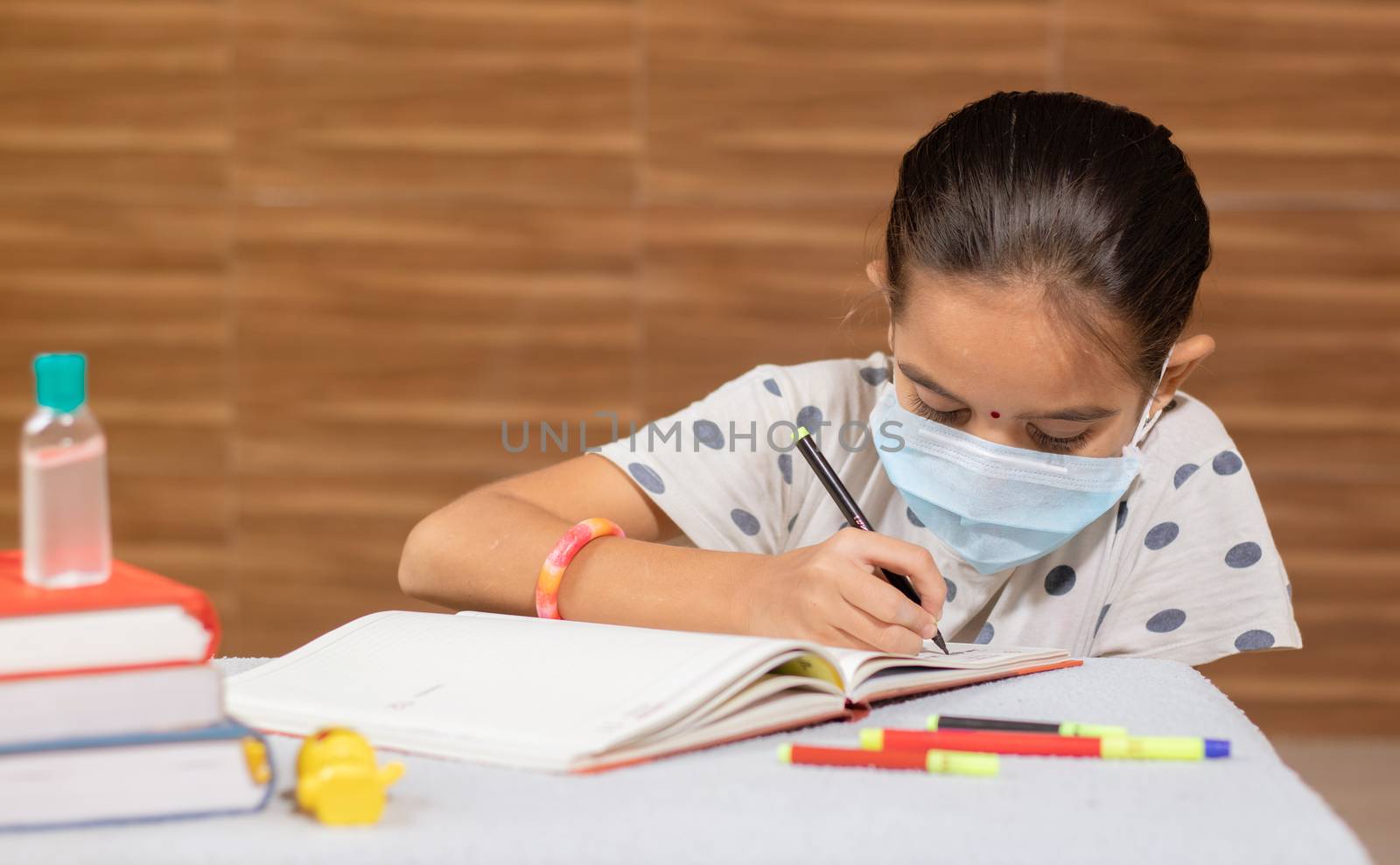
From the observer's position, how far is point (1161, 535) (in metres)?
1.18

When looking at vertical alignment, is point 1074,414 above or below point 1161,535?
above

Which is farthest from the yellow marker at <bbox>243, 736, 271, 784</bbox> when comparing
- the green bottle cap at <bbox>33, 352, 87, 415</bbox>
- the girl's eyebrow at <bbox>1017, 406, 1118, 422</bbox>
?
the girl's eyebrow at <bbox>1017, 406, 1118, 422</bbox>

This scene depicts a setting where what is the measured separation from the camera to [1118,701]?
77 cm

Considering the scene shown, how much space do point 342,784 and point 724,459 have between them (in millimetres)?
752

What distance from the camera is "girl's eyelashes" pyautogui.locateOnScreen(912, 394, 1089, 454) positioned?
3.49ft

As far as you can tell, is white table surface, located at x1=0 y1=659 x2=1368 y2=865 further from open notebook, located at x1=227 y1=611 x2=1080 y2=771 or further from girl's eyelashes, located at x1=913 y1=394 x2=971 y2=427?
girl's eyelashes, located at x1=913 y1=394 x2=971 y2=427

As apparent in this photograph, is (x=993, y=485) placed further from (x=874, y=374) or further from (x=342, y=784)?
(x=342, y=784)

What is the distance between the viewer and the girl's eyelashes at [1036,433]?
41.8 inches

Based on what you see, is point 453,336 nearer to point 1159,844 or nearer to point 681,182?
point 681,182

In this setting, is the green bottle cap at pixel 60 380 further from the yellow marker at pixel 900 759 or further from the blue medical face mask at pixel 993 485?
the blue medical face mask at pixel 993 485

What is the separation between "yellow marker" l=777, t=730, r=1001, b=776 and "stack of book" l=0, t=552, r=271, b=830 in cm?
24

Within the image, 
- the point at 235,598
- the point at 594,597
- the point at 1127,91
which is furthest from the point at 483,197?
the point at 594,597

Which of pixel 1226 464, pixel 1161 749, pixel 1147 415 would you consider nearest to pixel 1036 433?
pixel 1147 415

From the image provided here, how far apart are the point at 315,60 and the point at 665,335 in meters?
0.86
